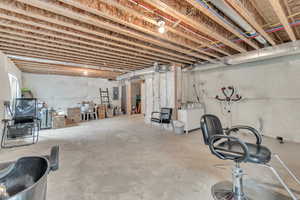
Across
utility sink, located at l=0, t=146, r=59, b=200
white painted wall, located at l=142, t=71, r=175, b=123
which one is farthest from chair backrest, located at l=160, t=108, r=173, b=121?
utility sink, located at l=0, t=146, r=59, b=200

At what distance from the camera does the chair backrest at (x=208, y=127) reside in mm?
1821

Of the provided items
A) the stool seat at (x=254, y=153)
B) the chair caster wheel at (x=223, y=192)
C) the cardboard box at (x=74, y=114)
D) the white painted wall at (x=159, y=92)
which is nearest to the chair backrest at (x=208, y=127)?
the stool seat at (x=254, y=153)

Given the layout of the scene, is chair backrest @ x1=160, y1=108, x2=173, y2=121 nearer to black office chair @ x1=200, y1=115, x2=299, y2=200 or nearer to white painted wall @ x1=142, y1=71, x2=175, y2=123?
white painted wall @ x1=142, y1=71, x2=175, y2=123

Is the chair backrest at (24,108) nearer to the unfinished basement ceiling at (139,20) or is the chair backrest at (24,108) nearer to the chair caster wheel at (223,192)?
the unfinished basement ceiling at (139,20)

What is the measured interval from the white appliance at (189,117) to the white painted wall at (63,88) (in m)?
5.73

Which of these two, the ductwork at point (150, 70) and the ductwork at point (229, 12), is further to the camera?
the ductwork at point (150, 70)

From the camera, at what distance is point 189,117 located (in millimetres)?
4359

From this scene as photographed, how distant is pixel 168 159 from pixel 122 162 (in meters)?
0.86

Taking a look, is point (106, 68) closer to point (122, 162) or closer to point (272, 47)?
point (122, 162)

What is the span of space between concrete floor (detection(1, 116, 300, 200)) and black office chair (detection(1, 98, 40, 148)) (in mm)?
672

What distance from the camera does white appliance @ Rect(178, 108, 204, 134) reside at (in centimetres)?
429

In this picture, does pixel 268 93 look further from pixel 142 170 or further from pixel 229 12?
pixel 142 170

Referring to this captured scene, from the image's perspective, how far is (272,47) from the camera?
3.10 m

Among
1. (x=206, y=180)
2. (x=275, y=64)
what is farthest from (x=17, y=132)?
(x=275, y=64)
